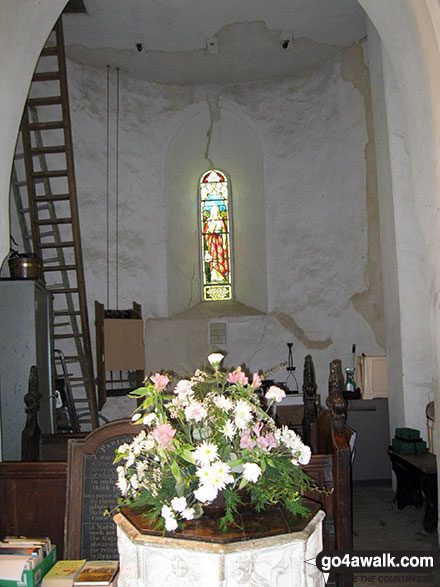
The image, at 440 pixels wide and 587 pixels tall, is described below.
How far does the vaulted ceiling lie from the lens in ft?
22.2

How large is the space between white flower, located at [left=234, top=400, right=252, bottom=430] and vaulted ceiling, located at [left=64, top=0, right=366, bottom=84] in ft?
18.9

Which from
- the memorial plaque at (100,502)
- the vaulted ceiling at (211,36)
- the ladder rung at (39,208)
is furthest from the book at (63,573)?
the vaulted ceiling at (211,36)

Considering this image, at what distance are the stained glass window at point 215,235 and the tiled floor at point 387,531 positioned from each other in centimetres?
377

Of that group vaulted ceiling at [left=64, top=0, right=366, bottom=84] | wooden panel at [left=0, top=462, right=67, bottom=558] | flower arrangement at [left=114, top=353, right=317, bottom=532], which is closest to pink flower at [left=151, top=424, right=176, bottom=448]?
flower arrangement at [left=114, top=353, right=317, bottom=532]

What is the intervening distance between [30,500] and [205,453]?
5.10 ft

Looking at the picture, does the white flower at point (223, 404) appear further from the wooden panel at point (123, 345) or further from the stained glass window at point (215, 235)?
the stained glass window at point (215, 235)

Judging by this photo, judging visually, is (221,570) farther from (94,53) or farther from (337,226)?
(94,53)

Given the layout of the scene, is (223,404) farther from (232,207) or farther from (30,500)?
(232,207)

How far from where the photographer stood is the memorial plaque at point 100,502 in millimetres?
2816

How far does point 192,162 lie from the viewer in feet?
27.9

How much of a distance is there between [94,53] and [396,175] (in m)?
4.24

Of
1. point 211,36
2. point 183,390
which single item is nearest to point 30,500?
point 183,390

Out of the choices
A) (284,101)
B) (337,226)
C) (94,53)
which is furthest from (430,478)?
(94,53)

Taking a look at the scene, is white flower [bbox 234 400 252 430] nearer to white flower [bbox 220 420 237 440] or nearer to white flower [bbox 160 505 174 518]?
white flower [bbox 220 420 237 440]
